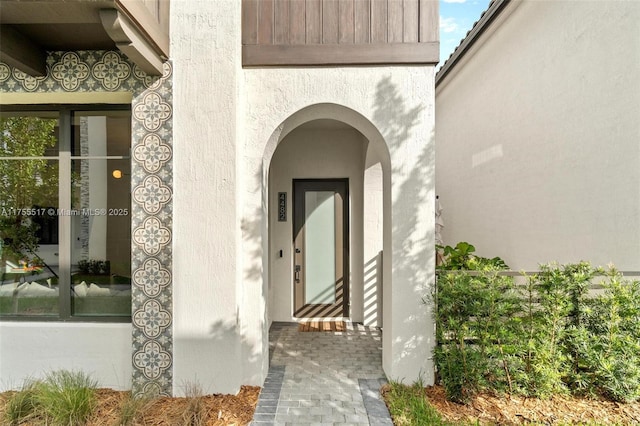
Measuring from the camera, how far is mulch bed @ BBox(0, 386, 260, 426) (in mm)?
2670

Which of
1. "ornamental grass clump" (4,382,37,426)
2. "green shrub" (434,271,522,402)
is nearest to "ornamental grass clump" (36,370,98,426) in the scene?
"ornamental grass clump" (4,382,37,426)

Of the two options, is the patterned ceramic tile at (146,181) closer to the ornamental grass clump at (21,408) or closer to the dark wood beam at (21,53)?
the dark wood beam at (21,53)

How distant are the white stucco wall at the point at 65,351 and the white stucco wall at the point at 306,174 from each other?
2.54 meters

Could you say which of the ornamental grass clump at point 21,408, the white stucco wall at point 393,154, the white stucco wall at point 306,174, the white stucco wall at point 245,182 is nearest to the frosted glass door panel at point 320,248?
the white stucco wall at point 306,174

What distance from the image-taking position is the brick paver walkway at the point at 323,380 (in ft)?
9.20

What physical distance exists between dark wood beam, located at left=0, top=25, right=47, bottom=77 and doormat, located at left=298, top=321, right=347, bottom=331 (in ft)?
15.6

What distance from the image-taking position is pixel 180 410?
2.83 meters

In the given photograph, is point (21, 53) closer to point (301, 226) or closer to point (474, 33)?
point (301, 226)

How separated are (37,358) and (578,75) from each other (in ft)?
24.6

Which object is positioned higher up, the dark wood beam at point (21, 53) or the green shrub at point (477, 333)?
the dark wood beam at point (21, 53)

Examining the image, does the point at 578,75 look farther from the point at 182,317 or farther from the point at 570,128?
the point at 182,317

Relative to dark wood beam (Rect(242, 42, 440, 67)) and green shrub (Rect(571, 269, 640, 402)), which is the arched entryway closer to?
dark wood beam (Rect(242, 42, 440, 67))

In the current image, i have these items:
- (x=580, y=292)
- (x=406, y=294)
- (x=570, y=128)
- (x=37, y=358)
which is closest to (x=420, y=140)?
(x=406, y=294)

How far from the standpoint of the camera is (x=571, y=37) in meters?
4.20
